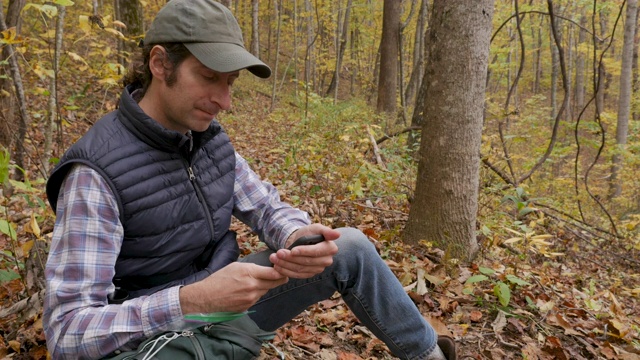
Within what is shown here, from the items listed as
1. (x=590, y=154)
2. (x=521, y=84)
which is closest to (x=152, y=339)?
(x=590, y=154)

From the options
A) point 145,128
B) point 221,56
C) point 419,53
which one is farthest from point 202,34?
point 419,53

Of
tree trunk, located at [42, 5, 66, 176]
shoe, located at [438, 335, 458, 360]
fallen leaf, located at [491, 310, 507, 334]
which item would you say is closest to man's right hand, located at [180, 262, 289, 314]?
shoe, located at [438, 335, 458, 360]

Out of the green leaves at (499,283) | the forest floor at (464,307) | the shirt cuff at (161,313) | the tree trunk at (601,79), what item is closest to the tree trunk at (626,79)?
the tree trunk at (601,79)

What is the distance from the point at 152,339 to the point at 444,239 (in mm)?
2575

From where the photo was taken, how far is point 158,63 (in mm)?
1820

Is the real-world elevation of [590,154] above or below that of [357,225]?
below

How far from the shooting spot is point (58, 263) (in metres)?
1.51

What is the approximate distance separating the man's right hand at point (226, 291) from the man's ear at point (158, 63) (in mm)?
858

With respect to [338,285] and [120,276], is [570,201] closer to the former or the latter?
[338,285]

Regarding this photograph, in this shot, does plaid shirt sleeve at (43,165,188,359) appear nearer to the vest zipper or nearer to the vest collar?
the vest collar

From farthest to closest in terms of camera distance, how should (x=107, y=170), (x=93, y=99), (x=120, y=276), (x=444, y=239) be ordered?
(x=93, y=99), (x=444, y=239), (x=120, y=276), (x=107, y=170)

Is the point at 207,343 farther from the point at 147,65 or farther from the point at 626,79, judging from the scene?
the point at 626,79

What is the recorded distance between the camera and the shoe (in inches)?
86.5

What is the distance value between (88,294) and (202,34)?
1058 mm
